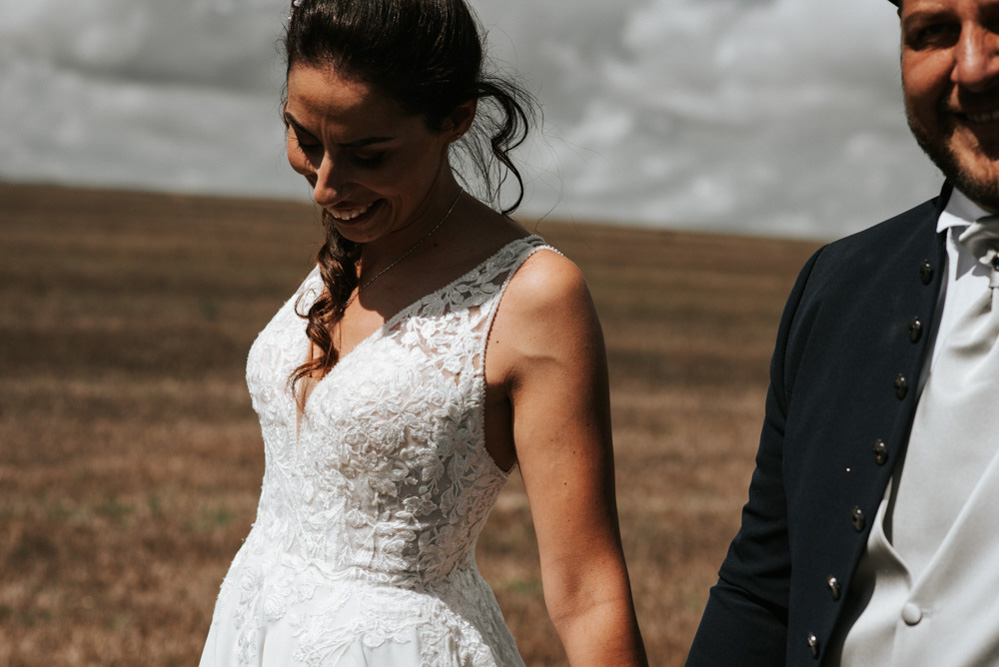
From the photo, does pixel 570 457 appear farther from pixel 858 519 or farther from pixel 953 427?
pixel 953 427

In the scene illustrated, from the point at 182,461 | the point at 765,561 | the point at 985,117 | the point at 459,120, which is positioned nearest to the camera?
the point at 985,117

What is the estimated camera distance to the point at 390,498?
238 cm

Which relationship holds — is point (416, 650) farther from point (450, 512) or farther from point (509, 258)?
point (509, 258)

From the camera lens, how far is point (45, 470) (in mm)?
9602

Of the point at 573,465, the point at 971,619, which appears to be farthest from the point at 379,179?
the point at 971,619

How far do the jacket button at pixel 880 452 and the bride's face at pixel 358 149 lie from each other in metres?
1.07

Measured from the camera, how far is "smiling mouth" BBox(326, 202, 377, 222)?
7.81ft

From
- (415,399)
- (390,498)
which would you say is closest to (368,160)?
(415,399)

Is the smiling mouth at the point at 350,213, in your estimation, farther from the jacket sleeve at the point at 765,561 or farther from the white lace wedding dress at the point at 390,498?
the jacket sleeve at the point at 765,561

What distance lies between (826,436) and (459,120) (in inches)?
40.1

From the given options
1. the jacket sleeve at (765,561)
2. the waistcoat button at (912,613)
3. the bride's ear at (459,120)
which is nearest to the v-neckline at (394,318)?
the bride's ear at (459,120)

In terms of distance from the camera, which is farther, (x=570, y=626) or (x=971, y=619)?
(x=570, y=626)

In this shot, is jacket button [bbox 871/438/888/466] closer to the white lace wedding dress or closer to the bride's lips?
the white lace wedding dress

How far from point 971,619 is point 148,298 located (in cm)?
2554
